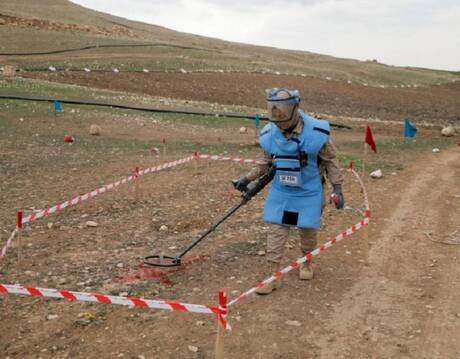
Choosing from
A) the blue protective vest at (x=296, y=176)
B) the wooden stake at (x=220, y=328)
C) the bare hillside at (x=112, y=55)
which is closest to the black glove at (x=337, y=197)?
the blue protective vest at (x=296, y=176)

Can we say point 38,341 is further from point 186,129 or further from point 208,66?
point 208,66

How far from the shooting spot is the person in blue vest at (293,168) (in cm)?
664

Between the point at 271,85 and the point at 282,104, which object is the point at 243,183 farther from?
the point at 271,85

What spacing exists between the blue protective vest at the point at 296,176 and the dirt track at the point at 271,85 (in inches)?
962

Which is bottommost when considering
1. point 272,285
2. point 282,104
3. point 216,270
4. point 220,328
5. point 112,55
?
point 216,270

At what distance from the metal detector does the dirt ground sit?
0.23m

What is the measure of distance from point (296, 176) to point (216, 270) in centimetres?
172

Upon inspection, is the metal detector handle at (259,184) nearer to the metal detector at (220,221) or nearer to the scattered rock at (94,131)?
the metal detector at (220,221)

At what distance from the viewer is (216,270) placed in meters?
7.75

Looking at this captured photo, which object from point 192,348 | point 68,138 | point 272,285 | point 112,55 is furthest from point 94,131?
point 112,55

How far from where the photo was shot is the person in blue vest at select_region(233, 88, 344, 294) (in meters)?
6.64

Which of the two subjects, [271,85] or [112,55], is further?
[112,55]

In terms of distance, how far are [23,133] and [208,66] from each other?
2841cm

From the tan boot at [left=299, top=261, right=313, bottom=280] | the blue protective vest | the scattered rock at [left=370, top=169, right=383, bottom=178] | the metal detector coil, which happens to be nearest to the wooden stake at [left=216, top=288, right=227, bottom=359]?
the blue protective vest
